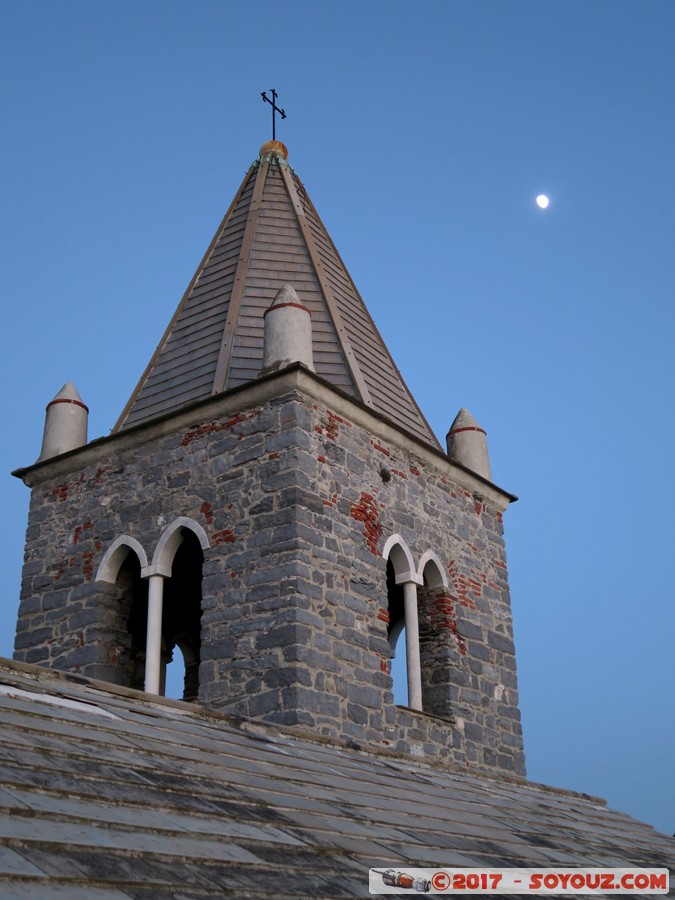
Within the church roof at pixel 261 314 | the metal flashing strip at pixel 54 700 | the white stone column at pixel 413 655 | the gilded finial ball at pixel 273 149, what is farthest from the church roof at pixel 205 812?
the gilded finial ball at pixel 273 149

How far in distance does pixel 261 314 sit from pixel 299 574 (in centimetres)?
448

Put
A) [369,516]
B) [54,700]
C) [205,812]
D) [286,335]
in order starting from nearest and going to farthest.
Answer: [205,812] < [54,700] < [369,516] < [286,335]

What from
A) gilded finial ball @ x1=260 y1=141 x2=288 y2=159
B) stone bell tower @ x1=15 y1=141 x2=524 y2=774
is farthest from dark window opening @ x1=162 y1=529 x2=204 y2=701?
gilded finial ball @ x1=260 y1=141 x2=288 y2=159

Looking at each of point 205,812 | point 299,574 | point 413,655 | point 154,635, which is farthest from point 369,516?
point 205,812

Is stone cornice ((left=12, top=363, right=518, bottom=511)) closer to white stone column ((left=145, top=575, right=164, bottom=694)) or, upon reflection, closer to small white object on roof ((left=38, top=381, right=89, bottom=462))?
small white object on roof ((left=38, top=381, right=89, bottom=462))

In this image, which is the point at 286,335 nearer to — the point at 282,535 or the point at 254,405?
the point at 254,405

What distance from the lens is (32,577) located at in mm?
13383

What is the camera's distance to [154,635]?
12055mm

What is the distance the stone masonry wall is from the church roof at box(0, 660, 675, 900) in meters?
2.90

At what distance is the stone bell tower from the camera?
11203 millimetres

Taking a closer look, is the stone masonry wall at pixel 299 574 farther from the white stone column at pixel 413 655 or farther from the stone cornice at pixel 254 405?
the white stone column at pixel 413 655

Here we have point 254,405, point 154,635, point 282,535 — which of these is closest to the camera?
point 282,535

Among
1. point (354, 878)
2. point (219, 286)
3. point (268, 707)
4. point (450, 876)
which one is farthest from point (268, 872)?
point (219, 286)

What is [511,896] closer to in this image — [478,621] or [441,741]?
[441,741]
